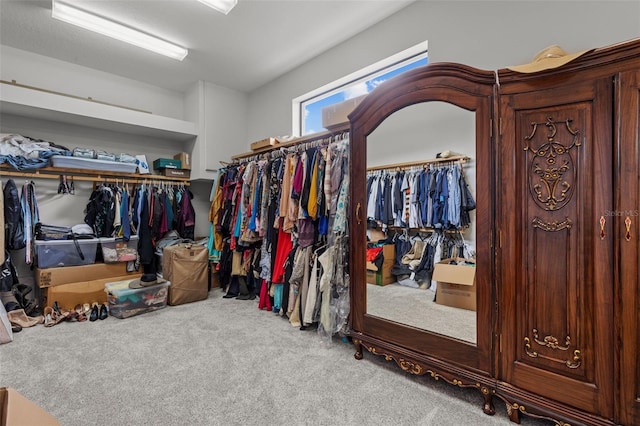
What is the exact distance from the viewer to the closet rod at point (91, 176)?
129 inches

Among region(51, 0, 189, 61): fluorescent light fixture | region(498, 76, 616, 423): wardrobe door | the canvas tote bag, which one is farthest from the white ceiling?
the canvas tote bag

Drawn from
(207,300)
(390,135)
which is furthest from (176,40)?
(207,300)

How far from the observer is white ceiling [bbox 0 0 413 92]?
2.67 m

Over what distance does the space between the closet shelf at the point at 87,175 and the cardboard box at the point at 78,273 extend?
3.60 ft

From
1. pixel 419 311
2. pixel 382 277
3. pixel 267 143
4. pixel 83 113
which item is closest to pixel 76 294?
pixel 83 113

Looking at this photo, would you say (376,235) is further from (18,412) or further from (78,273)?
(78,273)

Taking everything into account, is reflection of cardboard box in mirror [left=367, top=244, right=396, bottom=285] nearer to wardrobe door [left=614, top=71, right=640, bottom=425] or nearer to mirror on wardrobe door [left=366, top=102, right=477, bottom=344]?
mirror on wardrobe door [left=366, top=102, right=477, bottom=344]

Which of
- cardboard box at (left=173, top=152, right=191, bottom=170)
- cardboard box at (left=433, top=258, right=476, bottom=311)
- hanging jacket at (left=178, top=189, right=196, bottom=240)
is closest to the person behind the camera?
cardboard box at (left=433, top=258, right=476, bottom=311)

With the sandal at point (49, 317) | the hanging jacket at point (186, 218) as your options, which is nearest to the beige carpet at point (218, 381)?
the sandal at point (49, 317)

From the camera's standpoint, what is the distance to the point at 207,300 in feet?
11.6

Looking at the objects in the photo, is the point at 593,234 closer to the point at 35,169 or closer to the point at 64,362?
the point at 64,362

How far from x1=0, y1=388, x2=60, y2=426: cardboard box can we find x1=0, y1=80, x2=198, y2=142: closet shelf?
3.65m

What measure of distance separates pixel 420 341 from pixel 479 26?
92.7 inches

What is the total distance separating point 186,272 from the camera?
343 centimetres
